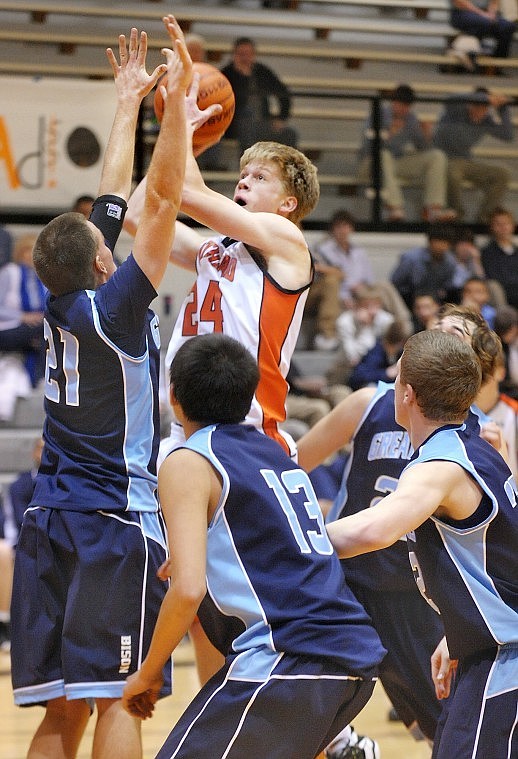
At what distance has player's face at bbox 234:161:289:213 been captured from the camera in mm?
3949

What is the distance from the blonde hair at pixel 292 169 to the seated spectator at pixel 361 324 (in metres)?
5.81

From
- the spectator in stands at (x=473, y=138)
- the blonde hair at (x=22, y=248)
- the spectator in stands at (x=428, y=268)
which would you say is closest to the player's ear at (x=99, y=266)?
the blonde hair at (x=22, y=248)

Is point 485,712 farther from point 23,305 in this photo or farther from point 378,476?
point 23,305

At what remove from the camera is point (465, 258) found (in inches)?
415

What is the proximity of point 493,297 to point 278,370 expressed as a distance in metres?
6.62

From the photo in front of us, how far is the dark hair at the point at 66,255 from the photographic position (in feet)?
11.3

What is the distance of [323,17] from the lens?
13070 mm

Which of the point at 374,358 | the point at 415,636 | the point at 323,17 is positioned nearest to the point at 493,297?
the point at 374,358

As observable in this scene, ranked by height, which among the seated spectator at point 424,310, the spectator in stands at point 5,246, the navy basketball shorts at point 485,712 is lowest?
the seated spectator at point 424,310

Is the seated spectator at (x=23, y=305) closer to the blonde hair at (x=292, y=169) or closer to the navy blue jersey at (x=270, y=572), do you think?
the blonde hair at (x=292, y=169)

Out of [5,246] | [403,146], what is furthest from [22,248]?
[403,146]

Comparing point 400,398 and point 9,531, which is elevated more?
point 400,398

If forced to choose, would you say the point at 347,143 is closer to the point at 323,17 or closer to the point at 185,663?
the point at 323,17

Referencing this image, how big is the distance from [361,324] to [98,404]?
6.87 m
